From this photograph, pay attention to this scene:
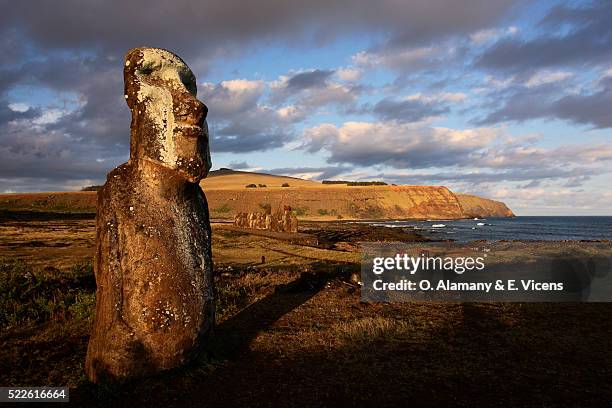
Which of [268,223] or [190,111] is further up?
[190,111]

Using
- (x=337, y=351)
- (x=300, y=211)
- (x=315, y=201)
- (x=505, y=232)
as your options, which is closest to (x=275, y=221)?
(x=337, y=351)

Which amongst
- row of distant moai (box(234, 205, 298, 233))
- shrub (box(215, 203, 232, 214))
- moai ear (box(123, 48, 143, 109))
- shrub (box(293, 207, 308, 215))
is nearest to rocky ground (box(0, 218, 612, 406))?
moai ear (box(123, 48, 143, 109))

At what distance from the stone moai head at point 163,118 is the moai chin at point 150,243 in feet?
0.04

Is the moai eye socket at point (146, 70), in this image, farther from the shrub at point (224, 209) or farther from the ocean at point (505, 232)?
the shrub at point (224, 209)

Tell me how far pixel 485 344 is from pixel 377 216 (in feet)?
396

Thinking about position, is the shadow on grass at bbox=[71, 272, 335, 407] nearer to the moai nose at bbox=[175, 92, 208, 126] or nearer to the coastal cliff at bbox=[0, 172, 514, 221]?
the moai nose at bbox=[175, 92, 208, 126]

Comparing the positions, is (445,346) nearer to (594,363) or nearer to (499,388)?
(499,388)

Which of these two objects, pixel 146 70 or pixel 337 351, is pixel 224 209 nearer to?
pixel 337 351

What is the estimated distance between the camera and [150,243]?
18.6 feet

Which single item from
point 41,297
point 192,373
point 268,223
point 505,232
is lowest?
point 505,232

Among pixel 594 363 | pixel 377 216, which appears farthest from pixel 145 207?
pixel 377 216

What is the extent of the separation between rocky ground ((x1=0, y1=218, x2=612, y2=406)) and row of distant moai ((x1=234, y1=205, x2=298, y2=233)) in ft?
83.9

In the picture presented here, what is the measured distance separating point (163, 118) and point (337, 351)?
13.3 feet

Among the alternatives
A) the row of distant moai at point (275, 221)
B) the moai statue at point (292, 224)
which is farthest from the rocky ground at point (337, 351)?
the row of distant moai at point (275, 221)
